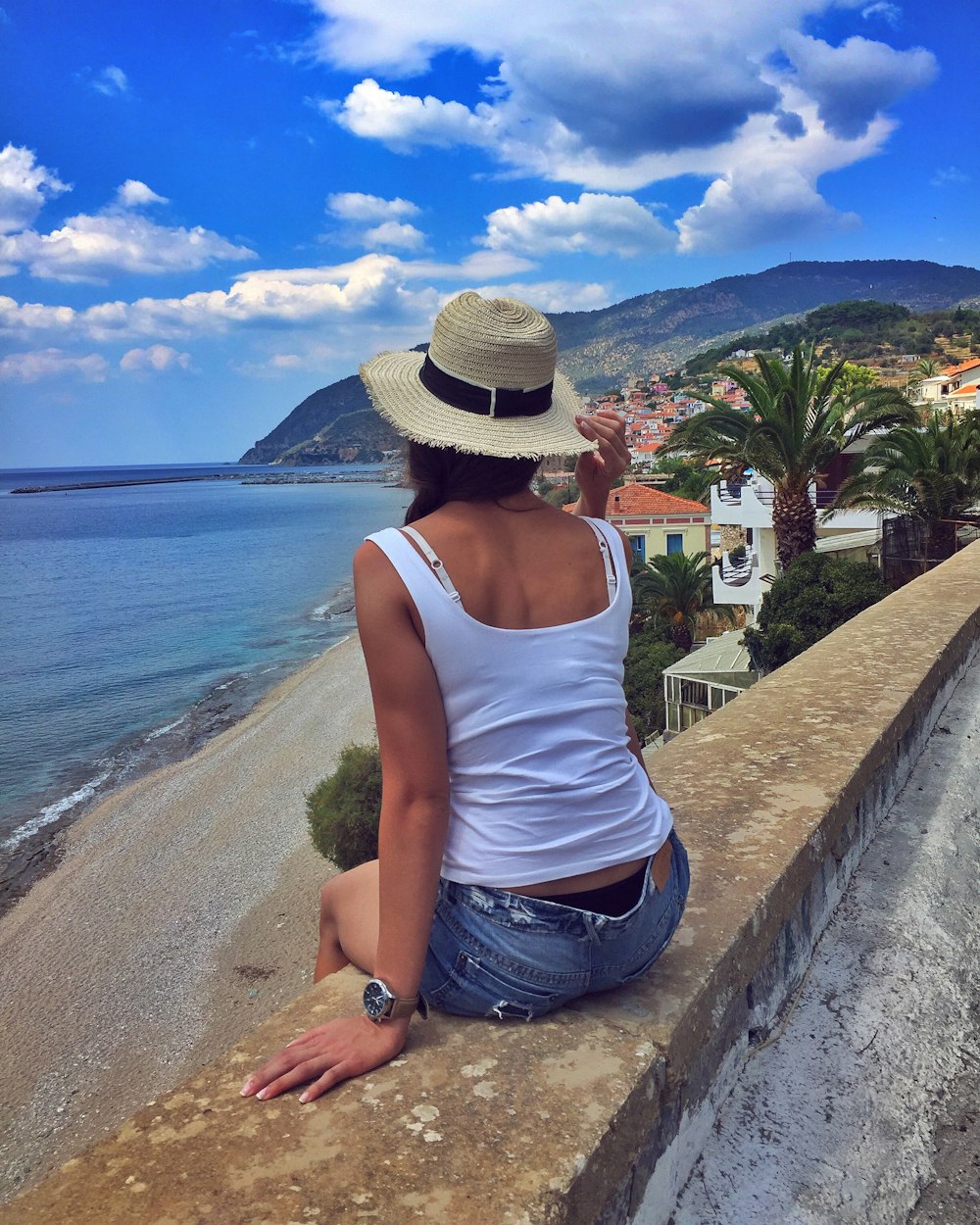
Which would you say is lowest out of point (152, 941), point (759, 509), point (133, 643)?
point (152, 941)

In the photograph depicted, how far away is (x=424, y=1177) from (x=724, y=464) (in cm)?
1872

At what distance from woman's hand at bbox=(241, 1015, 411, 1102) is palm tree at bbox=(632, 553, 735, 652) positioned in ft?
84.5

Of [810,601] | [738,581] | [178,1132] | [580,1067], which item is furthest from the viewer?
[738,581]

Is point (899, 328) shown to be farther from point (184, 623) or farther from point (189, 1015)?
point (189, 1015)

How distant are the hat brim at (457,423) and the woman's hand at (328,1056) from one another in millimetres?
951

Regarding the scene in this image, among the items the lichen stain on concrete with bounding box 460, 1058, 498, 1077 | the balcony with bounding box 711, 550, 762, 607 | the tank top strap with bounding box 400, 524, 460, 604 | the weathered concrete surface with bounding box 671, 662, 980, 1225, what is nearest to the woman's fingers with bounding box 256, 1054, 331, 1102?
the lichen stain on concrete with bounding box 460, 1058, 498, 1077

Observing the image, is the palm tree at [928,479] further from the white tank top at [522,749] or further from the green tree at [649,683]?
the white tank top at [522,749]

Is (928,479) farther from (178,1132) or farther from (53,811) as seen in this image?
(53,811)

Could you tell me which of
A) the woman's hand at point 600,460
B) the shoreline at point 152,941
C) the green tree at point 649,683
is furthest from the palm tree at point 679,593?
the woman's hand at point 600,460

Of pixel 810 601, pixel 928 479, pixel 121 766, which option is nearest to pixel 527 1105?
pixel 928 479

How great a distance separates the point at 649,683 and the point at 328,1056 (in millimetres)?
23021

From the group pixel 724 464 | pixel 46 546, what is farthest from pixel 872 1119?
pixel 46 546

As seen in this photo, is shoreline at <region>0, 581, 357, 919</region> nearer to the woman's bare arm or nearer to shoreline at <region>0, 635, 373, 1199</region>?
shoreline at <region>0, 635, 373, 1199</region>

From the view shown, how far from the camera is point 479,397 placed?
1.75 meters
